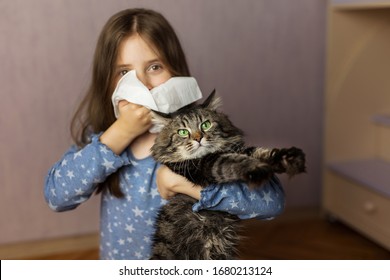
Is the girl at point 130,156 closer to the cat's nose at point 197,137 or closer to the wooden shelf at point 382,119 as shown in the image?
the cat's nose at point 197,137

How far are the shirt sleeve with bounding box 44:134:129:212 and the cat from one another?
0.08 m

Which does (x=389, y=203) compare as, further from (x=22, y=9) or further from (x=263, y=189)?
(x=22, y=9)

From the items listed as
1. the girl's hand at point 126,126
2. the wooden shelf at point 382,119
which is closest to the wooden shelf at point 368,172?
the wooden shelf at point 382,119

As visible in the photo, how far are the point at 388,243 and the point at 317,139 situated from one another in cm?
47

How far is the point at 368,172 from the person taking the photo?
1.32 meters

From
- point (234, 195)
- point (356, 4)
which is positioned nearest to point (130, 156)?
point (234, 195)

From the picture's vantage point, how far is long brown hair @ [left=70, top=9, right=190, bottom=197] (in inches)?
29.3

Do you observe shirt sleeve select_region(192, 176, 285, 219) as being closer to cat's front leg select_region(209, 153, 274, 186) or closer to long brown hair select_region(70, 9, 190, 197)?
cat's front leg select_region(209, 153, 274, 186)

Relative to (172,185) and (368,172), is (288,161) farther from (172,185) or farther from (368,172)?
(368,172)

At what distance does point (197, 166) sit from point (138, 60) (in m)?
0.19

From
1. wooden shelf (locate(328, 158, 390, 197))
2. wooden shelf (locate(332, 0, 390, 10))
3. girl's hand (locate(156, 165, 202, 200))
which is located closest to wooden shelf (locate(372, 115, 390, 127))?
wooden shelf (locate(328, 158, 390, 197))

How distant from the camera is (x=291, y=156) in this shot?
2.08ft

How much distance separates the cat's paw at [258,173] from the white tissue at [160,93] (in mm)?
194

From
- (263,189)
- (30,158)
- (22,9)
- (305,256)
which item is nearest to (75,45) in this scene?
(22,9)
